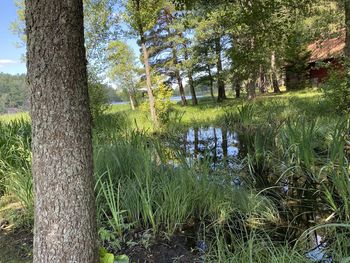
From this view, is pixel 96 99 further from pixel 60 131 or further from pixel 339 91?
pixel 60 131

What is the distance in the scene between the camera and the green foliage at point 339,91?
24.0 ft

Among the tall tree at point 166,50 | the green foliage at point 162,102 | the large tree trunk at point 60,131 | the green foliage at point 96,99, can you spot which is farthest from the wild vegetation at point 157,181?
the tall tree at point 166,50

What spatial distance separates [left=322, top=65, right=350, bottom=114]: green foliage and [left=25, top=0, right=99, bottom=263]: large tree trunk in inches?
280

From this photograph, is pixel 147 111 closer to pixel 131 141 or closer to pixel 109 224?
pixel 131 141

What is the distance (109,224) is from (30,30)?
1.95 m

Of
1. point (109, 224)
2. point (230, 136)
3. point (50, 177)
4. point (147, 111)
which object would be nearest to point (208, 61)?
point (147, 111)

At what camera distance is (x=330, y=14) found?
725 cm

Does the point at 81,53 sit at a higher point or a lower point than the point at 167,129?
higher

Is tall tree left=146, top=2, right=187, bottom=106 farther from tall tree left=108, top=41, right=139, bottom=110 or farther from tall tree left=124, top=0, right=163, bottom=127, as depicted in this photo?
tall tree left=124, top=0, right=163, bottom=127

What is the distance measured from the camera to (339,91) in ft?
24.9

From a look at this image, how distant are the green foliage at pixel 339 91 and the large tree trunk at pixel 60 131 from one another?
7.10 meters

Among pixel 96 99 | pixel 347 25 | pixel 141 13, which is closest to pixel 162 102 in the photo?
pixel 96 99

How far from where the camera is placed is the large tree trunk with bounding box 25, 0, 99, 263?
1430 millimetres

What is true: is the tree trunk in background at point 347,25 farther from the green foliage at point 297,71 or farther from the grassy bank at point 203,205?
the green foliage at point 297,71
